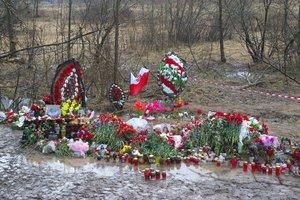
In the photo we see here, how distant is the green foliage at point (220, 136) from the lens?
786 centimetres

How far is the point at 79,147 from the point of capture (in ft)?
25.3

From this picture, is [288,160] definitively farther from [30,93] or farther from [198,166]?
[30,93]

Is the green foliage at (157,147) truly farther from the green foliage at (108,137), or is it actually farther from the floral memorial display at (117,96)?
A: the floral memorial display at (117,96)

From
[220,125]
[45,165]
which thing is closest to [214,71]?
[220,125]

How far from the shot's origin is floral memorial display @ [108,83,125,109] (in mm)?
11023

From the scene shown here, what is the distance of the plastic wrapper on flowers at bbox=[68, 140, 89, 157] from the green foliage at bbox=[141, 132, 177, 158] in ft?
3.38

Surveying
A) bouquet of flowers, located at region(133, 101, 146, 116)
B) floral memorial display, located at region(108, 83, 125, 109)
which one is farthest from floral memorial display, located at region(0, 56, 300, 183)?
floral memorial display, located at region(108, 83, 125, 109)

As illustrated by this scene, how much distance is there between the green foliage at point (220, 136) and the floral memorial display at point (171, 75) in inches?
144

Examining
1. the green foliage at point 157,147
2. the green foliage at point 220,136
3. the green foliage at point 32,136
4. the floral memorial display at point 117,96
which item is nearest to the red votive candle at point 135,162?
the green foliage at point 157,147

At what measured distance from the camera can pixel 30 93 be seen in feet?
42.1

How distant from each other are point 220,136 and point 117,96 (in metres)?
3.85

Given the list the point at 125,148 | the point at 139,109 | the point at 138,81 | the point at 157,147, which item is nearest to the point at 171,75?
the point at 138,81

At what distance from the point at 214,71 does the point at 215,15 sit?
629cm

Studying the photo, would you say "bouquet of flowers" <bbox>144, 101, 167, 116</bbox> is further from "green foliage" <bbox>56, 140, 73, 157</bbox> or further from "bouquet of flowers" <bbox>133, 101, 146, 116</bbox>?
"green foliage" <bbox>56, 140, 73, 157</bbox>
